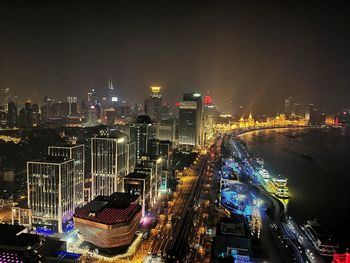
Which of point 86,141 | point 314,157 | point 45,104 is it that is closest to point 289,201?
point 314,157

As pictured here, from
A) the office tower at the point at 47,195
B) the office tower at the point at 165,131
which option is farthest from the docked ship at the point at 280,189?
the office tower at the point at 165,131

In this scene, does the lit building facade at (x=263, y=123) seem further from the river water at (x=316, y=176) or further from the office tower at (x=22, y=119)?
the office tower at (x=22, y=119)

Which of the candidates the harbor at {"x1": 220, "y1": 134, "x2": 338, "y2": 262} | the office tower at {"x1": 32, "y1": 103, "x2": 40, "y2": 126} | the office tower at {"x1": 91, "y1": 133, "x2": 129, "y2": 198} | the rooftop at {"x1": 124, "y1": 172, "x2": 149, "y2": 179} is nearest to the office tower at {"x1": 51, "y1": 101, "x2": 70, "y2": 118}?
the office tower at {"x1": 32, "y1": 103, "x2": 40, "y2": 126}

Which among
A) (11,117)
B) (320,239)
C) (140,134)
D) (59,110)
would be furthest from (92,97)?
(320,239)

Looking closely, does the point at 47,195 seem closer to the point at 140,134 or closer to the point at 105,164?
the point at 105,164

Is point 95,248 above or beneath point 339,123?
beneath

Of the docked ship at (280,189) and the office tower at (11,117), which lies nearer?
the docked ship at (280,189)

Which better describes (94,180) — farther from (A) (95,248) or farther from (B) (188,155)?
(B) (188,155)
